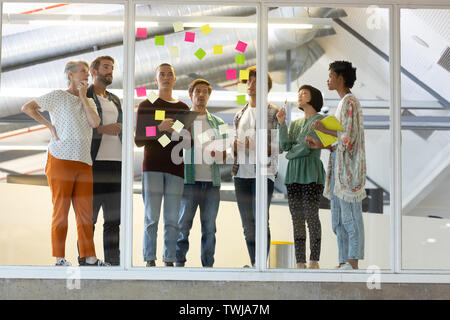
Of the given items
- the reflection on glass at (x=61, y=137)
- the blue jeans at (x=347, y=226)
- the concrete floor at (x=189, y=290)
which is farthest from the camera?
the blue jeans at (x=347, y=226)

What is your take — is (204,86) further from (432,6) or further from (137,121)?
(432,6)

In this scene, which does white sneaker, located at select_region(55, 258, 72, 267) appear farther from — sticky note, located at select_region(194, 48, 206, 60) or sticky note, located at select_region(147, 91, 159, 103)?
sticky note, located at select_region(194, 48, 206, 60)

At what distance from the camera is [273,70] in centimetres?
531

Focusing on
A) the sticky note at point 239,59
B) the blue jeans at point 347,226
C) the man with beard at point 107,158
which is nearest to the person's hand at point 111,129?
the man with beard at point 107,158

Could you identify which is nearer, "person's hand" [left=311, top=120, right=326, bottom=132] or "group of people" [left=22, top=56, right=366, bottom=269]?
"group of people" [left=22, top=56, right=366, bottom=269]

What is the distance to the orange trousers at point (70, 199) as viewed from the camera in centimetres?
521

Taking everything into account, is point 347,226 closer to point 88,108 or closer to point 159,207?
point 159,207

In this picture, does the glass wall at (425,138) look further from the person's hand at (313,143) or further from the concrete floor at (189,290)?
the person's hand at (313,143)

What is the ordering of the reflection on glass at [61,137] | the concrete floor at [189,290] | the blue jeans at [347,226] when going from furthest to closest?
the blue jeans at [347,226] → the reflection on glass at [61,137] → the concrete floor at [189,290]

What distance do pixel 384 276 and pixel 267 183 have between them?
108 cm

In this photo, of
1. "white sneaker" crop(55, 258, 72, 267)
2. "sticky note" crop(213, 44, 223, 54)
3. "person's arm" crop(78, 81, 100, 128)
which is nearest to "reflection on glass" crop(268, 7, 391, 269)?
"sticky note" crop(213, 44, 223, 54)

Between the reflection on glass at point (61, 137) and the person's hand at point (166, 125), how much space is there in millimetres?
299

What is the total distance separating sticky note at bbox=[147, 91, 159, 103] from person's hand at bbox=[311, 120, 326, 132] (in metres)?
1.18

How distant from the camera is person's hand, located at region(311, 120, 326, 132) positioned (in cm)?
538
